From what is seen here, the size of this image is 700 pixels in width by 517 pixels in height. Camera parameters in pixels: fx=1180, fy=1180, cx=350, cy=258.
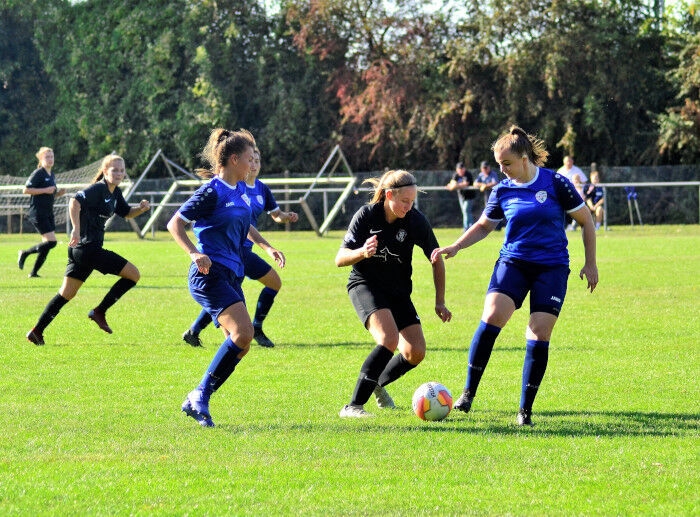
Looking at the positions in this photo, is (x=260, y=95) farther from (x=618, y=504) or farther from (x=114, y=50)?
(x=618, y=504)

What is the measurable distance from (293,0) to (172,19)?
4.43m

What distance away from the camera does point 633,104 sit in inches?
1426

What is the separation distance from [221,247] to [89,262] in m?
4.27

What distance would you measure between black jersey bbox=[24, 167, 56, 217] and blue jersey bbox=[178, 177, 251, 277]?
11798 mm

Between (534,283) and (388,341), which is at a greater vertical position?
(534,283)

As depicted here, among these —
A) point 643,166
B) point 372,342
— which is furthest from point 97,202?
point 643,166

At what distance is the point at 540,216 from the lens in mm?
7203

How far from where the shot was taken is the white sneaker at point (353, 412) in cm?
715

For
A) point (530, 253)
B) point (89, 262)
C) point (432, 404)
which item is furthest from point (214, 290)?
point (89, 262)

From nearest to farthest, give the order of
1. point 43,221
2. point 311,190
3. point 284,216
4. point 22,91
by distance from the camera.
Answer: point 284,216, point 43,221, point 311,190, point 22,91

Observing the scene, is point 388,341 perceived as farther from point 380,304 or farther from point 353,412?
point 353,412

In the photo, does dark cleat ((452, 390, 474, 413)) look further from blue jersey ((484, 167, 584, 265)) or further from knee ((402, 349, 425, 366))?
blue jersey ((484, 167, 584, 265))

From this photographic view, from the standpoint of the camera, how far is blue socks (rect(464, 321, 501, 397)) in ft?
24.0

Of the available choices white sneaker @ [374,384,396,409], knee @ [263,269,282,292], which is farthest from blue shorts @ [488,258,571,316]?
knee @ [263,269,282,292]
